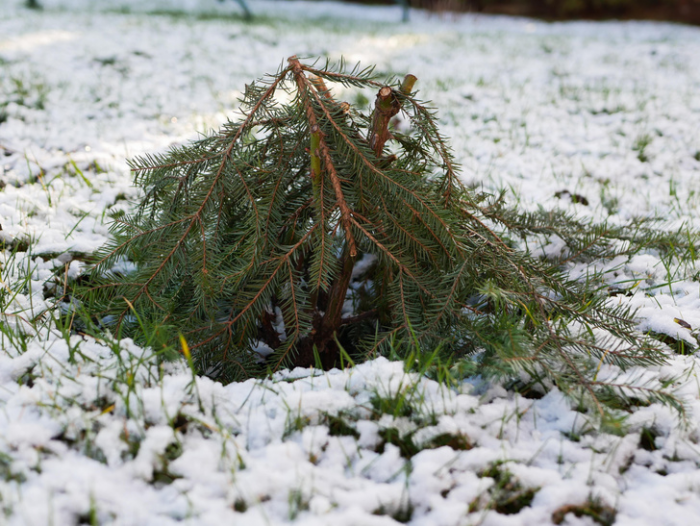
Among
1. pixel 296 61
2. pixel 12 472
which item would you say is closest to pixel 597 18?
pixel 296 61

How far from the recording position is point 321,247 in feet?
4.55

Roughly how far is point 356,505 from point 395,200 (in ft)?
2.82

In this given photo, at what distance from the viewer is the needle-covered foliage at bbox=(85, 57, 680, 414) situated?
141 cm

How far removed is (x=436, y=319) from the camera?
1429 millimetres

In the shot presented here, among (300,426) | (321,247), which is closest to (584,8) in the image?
(321,247)

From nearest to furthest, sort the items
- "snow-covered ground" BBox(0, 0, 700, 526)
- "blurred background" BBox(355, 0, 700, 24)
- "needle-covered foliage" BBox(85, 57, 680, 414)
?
1. "snow-covered ground" BBox(0, 0, 700, 526)
2. "needle-covered foliage" BBox(85, 57, 680, 414)
3. "blurred background" BBox(355, 0, 700, 24)

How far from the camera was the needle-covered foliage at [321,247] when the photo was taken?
1.41 metres

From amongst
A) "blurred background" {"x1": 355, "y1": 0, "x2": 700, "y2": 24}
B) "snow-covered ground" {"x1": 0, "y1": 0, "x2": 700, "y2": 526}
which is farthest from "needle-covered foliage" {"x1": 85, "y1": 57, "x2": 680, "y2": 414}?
"blurred background" {"x1": 355, "y1": 0, "x2": 700, "y2": 24}

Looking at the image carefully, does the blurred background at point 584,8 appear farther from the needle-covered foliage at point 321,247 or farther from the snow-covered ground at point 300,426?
the needle-covered foliage at point 321,247

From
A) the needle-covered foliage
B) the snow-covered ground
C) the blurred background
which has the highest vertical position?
the blurred background

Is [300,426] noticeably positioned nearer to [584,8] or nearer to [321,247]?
[321,247]

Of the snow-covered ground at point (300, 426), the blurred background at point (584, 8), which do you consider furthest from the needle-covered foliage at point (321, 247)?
the blurred background at point (584, 8)

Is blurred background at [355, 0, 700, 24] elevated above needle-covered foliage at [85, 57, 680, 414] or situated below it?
above

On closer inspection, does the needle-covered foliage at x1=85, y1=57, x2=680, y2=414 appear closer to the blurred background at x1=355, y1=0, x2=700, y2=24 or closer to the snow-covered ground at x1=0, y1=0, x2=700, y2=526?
the snow-covered ground at x1=0, y1=0, x2=700, y2=526
